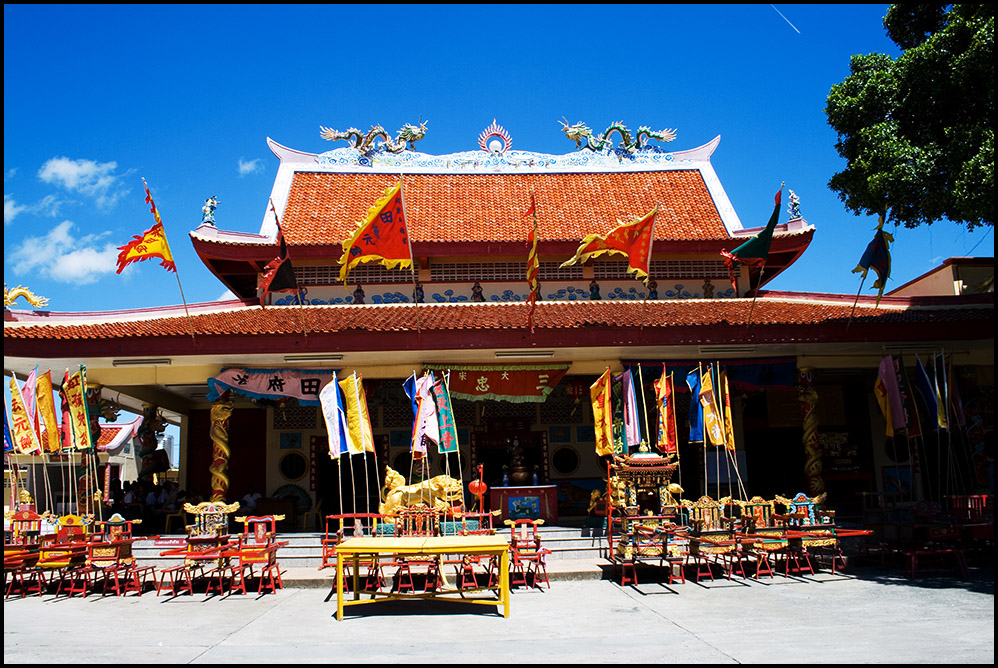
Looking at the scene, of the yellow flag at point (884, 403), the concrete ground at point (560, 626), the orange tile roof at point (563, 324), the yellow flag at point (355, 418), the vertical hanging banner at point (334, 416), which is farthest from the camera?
the orange tile roof at point (563, 324)

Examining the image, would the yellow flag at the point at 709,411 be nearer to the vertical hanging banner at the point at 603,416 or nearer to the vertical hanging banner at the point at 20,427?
the vertical hanging banner at the point at 603,416

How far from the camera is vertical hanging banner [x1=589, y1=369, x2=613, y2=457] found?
41.1ft

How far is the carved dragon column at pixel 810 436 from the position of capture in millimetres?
13406

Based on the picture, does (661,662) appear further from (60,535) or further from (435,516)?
(60,535)

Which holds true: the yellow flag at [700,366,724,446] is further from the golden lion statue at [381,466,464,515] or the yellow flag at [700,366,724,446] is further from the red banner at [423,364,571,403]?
the golden lion statue at [381,466,464,515]

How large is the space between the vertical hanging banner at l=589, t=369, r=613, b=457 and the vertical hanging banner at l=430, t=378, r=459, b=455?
243cm

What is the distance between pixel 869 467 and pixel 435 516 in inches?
420

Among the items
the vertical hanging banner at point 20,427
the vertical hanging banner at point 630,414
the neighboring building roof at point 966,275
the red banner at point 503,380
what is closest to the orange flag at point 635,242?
the vertical hanging banner at point 630,414

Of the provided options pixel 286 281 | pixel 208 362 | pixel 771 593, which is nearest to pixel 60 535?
pixel 208 362

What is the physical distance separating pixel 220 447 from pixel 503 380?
5259 millimetres

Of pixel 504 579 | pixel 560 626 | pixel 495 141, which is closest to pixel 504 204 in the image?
pixel 495 141

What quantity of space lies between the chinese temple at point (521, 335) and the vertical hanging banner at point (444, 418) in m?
0.85

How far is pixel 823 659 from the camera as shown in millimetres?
5668

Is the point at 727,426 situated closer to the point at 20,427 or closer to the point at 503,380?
the point at 503,380
